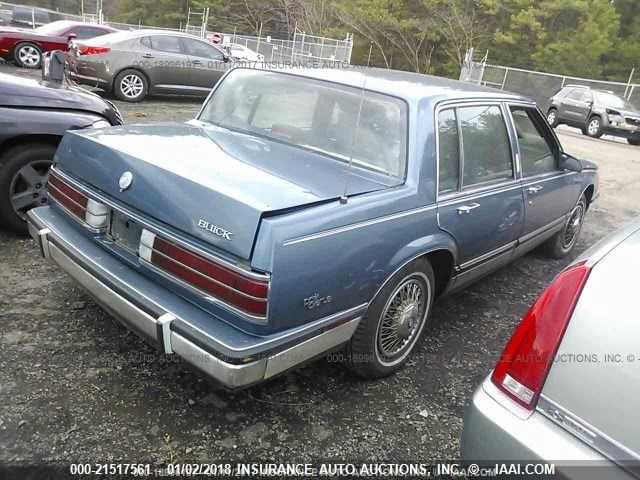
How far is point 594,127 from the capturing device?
1748 centimetres

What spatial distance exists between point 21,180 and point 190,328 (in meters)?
2.70

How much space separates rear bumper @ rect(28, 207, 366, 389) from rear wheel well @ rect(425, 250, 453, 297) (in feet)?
2.51

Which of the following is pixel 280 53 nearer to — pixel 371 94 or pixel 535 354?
pixel 371 94

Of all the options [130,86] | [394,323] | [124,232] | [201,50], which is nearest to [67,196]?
[124,232]

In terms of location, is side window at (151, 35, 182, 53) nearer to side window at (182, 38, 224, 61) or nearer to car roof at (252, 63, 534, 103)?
side window at (182, 38, 224, 61)

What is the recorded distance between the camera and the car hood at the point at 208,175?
7.17 ft

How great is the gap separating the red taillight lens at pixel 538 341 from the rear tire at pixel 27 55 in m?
14.8

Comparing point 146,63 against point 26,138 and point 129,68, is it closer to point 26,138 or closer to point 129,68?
point 129,68

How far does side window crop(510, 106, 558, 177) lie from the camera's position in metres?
3.96

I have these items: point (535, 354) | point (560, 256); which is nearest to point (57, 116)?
point (535, 354)

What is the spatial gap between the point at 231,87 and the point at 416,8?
37385 millimetres

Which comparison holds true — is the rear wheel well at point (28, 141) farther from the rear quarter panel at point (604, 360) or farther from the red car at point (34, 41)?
the red car at point (34, 41)

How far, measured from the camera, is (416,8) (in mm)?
36969

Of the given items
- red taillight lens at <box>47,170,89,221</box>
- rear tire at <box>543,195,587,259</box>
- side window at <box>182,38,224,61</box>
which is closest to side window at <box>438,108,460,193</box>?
red taillight lens at <box>47,170,89,221</box>
